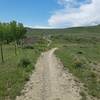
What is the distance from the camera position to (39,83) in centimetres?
2027

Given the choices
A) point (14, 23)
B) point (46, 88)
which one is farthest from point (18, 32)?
point (46, 88)

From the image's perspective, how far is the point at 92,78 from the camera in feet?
74.0

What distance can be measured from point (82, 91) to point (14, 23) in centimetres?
3699

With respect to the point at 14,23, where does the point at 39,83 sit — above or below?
below

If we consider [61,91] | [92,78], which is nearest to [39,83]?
[61,91]

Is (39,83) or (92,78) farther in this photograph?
(92,78)

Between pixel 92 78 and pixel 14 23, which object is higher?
pixel 14 23

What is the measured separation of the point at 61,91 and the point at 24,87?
2.97 meters

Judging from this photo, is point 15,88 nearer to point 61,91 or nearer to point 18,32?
point 61,91

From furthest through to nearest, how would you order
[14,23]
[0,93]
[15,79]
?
[14,23] → [15,79] → [0,93]

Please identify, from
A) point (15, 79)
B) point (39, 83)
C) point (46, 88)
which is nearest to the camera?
point (46, 88)

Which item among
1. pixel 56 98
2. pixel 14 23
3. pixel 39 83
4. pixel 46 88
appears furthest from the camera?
pixel 14 23

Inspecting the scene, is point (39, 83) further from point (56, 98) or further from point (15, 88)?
point (56, 98)

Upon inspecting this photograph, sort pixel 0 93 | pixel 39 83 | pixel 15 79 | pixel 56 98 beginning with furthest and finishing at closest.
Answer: pixel 15 79 < pixel 39 83 < pixel 0 93 < pixel 56 98
